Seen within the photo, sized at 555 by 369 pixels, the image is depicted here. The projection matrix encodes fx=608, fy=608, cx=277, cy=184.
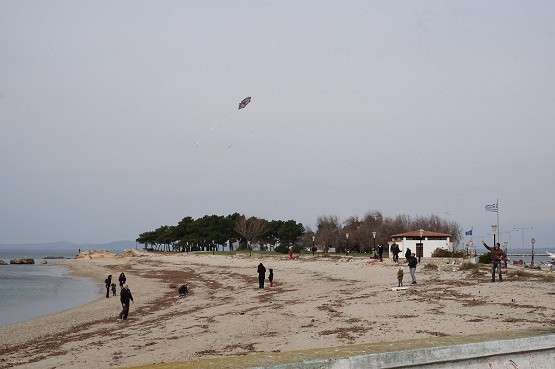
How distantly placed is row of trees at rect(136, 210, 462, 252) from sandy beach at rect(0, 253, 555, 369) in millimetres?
48846

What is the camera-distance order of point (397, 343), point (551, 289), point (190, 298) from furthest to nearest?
point (190, 298) < point (551, 289) < point (397, 343)

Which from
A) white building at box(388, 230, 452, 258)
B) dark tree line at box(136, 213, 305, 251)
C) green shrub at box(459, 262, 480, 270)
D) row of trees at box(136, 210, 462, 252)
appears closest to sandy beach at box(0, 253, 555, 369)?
green shrub at box(459, 262, 480, 270)

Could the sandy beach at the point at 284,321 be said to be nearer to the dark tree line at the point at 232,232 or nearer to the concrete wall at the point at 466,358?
the concrete wall at the point at 466,358

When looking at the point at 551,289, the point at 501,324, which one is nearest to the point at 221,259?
the point at 551,289

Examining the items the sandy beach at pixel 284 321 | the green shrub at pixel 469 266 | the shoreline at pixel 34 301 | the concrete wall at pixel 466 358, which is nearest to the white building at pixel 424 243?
the green shrub at pixel 469 266

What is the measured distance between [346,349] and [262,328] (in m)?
13.2

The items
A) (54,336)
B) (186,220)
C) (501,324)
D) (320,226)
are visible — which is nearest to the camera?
(501,324)

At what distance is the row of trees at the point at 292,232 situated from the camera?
290 feet

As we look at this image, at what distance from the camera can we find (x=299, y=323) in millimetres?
17797

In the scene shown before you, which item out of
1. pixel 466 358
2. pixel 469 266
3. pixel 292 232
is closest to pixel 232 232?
pixel 292 232

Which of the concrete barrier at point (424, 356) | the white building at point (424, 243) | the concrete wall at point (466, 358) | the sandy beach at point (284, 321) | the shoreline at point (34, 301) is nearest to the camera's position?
the concrete barrier at point (424, 356)

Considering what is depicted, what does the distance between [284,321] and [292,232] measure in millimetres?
93384

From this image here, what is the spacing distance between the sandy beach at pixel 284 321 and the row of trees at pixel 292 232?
160 ft

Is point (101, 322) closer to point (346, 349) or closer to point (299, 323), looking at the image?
point (299, 323)
